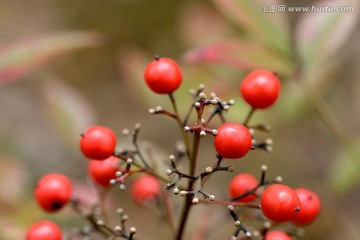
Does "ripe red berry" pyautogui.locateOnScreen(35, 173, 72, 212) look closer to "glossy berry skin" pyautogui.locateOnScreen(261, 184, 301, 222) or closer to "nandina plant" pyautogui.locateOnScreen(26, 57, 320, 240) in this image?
"nandina plant" pyautogui.locateOnScreen(26, 57, 320, 240)

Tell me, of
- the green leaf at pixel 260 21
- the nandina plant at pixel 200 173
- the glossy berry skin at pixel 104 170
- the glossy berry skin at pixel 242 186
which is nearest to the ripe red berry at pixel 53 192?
the nandina plant at pixel 200 173

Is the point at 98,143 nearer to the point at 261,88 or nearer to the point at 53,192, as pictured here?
the point at 53,192

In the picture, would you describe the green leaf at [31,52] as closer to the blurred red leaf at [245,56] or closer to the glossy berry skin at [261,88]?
the blurred red leaf at [245,56]

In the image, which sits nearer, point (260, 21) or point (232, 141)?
point (232, 141)

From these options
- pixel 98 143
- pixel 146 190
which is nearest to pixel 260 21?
pixel 146 190

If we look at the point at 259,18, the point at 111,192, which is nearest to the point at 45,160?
the point at 111,192

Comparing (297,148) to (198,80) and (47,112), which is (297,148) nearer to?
(198,80)

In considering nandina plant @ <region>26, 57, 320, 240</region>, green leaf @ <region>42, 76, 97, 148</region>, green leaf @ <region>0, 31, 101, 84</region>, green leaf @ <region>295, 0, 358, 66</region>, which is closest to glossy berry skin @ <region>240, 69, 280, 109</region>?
nandina plant @ <region>26, 57, 320, 240</region>
